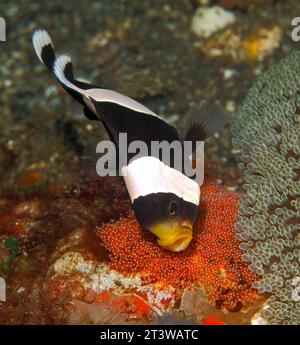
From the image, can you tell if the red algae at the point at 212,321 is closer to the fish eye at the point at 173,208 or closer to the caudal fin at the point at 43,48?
the fish eye at the point at 173,208

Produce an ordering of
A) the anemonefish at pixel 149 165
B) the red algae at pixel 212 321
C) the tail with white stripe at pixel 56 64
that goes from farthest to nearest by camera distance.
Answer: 1. the tail with white stripe at pixel 56 64
2. the red algae at pixel 212 321
3. the anemonefish at pixel 149 165

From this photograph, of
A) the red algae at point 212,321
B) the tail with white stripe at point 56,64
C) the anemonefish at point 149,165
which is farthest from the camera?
the tail with white stripe at point 56,64

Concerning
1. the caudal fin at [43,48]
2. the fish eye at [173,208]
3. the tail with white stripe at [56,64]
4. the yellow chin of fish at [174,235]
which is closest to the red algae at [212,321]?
the yellow chin of fish at [174,235]

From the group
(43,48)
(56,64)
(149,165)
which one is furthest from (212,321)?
(43,48)

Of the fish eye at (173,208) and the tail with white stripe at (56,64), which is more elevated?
the tail with white stripe at (56,64)

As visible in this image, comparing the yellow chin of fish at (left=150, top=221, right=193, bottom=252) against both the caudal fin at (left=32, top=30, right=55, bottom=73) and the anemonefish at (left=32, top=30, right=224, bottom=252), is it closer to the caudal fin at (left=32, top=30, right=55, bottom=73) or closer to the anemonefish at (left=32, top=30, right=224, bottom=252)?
the anemonefish at (left=32, top=30, right=224, bottom=252)

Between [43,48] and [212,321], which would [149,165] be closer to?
[212,321]
